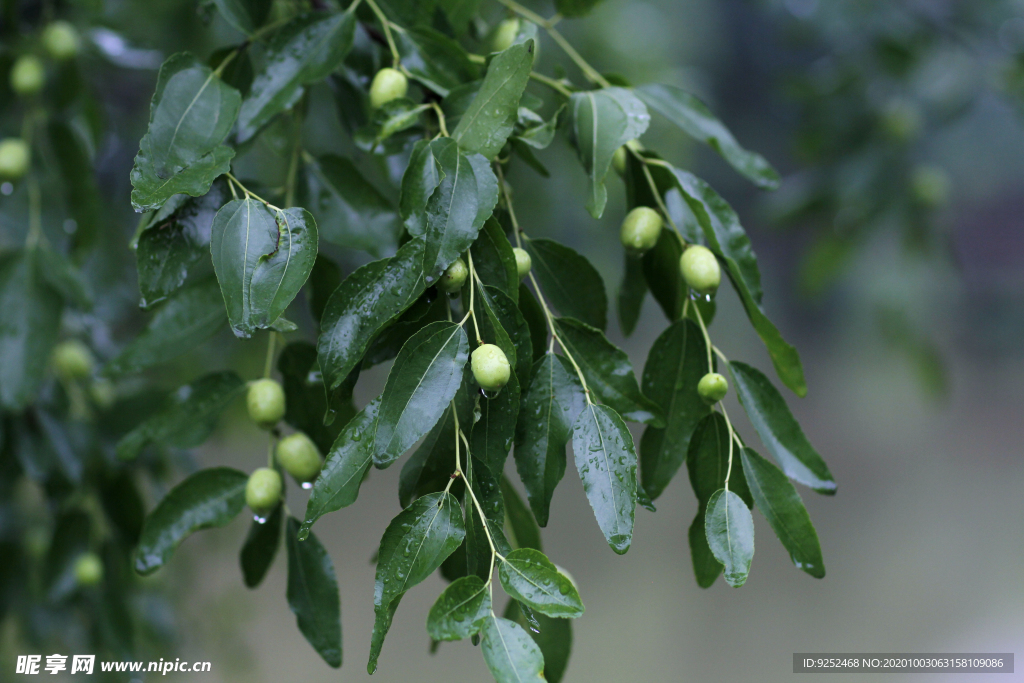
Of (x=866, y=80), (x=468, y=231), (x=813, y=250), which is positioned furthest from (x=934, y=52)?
(x=468, y=231)

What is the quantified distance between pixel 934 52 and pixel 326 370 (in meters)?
1.11

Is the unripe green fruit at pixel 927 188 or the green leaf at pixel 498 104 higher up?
the green leaf at pixel 498 104

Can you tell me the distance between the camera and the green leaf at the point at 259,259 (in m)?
0.27

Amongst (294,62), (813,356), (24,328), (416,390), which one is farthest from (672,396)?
(813,356)

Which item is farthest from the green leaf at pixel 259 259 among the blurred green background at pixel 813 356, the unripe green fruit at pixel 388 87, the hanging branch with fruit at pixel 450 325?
the blurred green background at pixel 813 356

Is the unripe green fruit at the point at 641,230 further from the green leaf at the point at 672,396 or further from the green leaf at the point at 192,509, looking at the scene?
the green leaf at the point at 192,509

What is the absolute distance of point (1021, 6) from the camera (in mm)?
1052

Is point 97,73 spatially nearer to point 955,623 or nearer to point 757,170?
point 757,170

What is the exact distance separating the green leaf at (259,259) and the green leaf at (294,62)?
10cm

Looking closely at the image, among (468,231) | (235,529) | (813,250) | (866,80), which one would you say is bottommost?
(235,529)

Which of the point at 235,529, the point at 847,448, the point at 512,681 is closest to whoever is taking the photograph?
the point at 512,681

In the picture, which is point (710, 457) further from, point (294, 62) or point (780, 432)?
point (294, 62)

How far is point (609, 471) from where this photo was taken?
0.98ft

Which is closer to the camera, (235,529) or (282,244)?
(282,244)
